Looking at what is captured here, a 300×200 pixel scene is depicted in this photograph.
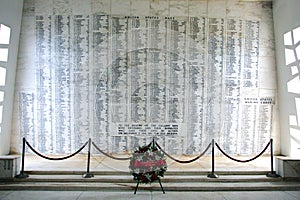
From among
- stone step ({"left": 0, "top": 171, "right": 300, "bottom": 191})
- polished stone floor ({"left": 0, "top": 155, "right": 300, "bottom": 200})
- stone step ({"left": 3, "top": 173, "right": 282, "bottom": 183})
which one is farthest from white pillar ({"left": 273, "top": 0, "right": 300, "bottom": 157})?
stone step ({"left": 3, "top": 173, "right": 282, "bottom": 183})

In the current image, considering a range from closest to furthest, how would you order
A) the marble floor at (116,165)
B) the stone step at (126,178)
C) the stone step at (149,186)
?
the stone step at (149,186) < the stone step at (126,178) < the marble floor at (116,165)

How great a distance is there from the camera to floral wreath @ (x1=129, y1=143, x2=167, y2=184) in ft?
16.6

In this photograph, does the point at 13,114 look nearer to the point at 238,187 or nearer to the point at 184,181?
the point at 184,181

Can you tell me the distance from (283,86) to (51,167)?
6.48 meters

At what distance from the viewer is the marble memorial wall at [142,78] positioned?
7141mm

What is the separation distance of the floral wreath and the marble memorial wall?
76.4 inches

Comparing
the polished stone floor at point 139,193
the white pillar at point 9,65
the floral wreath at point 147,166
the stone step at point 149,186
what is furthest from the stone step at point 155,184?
the white pillar at point 9,65

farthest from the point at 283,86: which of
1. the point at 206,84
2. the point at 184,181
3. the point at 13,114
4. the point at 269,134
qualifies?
the point at 13,114

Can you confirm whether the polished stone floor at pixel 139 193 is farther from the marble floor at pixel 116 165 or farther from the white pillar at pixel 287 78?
the white pillar at pixel 287 78

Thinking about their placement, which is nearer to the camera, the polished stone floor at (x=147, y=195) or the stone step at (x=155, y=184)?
the polished stone floor at (x=147, y=195)

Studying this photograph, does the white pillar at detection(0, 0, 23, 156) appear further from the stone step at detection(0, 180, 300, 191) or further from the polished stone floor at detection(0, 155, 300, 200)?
the stone step at detection(0, 180, 300, 191)

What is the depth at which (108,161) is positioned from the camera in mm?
6766

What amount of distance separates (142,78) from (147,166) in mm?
2879

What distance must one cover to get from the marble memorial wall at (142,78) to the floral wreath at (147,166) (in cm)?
194
